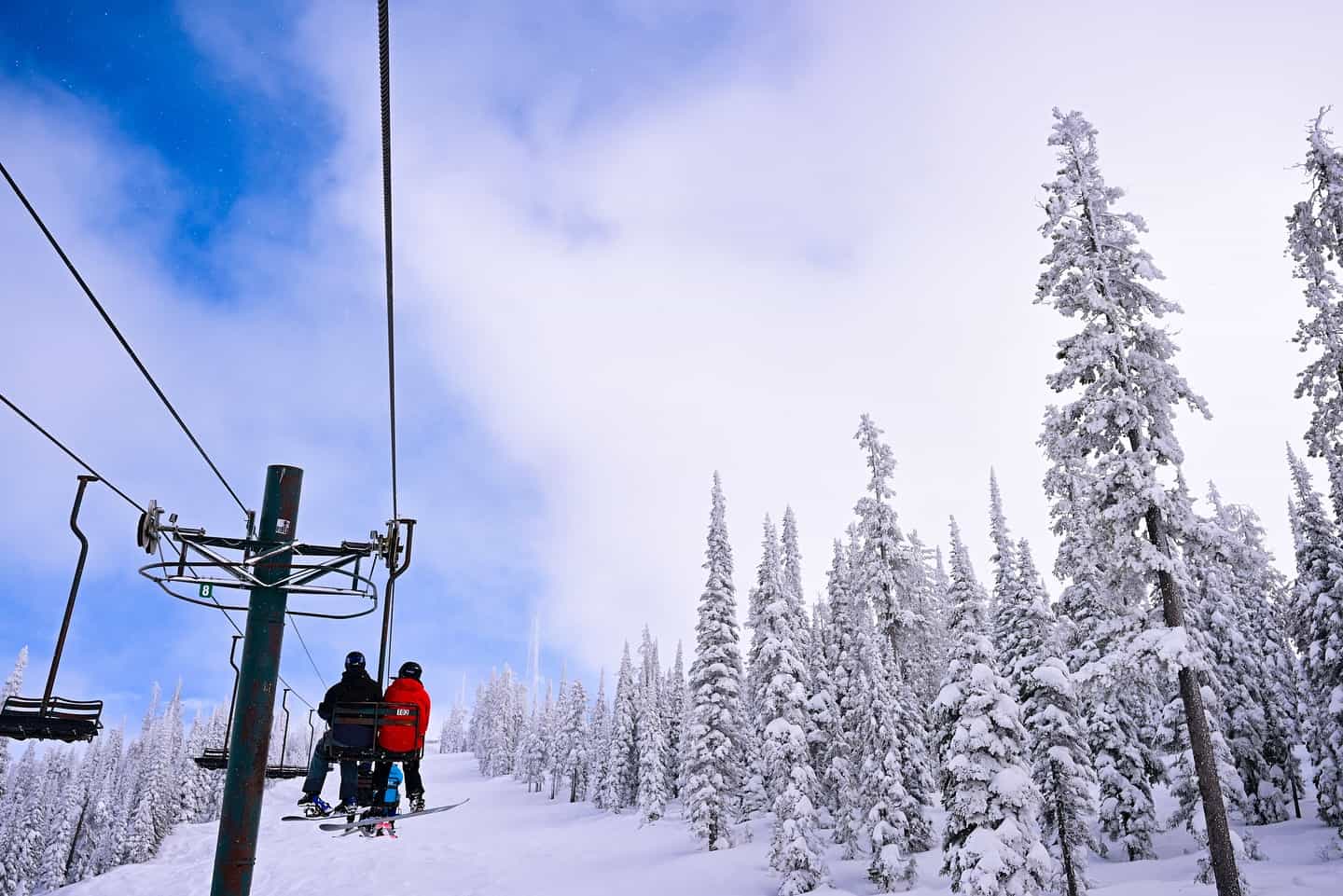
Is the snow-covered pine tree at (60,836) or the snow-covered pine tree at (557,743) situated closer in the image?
the snow-covered pine tree at (60,836)

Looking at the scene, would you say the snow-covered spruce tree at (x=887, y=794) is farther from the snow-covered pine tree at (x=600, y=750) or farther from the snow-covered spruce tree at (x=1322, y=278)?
the snow-covered pine tree at (x=600, y=750)

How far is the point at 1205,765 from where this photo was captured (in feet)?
52.1

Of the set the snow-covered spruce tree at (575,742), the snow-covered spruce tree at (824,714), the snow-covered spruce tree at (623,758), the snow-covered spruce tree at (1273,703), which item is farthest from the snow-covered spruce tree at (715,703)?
the snow-covered spruce tree at (575,742)

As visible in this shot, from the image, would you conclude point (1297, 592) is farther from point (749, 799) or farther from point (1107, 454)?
point (749, 799)

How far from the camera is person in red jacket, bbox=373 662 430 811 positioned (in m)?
10.3

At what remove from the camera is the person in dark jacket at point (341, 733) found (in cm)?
1018

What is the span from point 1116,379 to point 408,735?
57.1ft

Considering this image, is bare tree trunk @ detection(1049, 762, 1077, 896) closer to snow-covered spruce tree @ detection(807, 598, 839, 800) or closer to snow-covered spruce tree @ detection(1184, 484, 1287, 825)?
snow-covered spruce tree @ detection(1184, 484, 1287, 825)

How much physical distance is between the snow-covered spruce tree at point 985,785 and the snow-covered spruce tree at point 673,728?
152 feet

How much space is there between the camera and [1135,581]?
1756 cm

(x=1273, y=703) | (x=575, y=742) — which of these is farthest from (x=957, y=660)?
(x=575, y=742)

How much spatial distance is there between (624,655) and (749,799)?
117 feet

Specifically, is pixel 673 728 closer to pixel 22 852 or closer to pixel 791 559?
pixel 791 559

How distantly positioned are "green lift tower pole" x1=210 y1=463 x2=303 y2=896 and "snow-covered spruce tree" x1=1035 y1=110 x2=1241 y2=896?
17.3m
